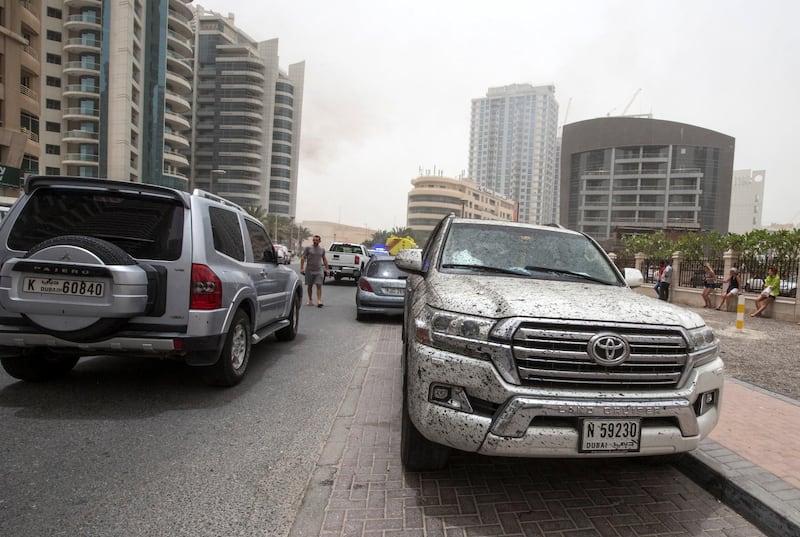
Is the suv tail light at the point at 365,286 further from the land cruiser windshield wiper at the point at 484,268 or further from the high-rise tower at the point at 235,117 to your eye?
the high-rise tower at the point at 235,117

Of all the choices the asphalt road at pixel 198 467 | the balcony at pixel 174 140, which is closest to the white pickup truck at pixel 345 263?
the asphalt road at pixel 198 467

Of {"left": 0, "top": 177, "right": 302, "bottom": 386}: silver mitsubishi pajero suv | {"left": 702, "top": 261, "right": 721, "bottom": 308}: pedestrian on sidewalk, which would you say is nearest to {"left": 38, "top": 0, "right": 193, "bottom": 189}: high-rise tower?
{"left": 702, "top": 261, "right": 721, "bottom": 308}: pedestrian on sidewalk

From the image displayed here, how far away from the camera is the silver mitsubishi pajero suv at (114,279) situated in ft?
12.0

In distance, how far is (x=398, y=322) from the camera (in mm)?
10562

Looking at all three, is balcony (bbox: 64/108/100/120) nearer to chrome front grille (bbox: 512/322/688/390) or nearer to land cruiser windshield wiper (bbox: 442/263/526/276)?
land cruiser windshield wiper (bbox: 442/263/526/276)

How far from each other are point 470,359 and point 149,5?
251ft

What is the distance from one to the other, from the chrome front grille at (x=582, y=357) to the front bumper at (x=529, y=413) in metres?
0.06

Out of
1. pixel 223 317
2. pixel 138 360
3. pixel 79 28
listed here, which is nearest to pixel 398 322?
pixel 138 360

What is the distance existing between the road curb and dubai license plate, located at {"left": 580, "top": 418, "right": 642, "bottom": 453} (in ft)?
3.24

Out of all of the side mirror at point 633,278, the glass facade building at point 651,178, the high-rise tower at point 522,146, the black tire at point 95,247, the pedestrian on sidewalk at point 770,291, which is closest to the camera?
the black tire at point 95,247

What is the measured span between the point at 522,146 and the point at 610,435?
622 feet

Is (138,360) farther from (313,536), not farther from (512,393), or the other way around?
(512,393)

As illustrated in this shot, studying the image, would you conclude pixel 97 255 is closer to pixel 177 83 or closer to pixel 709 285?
pixel 709 285

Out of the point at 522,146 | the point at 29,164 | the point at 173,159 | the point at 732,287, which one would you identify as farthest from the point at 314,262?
the point at 522,146
